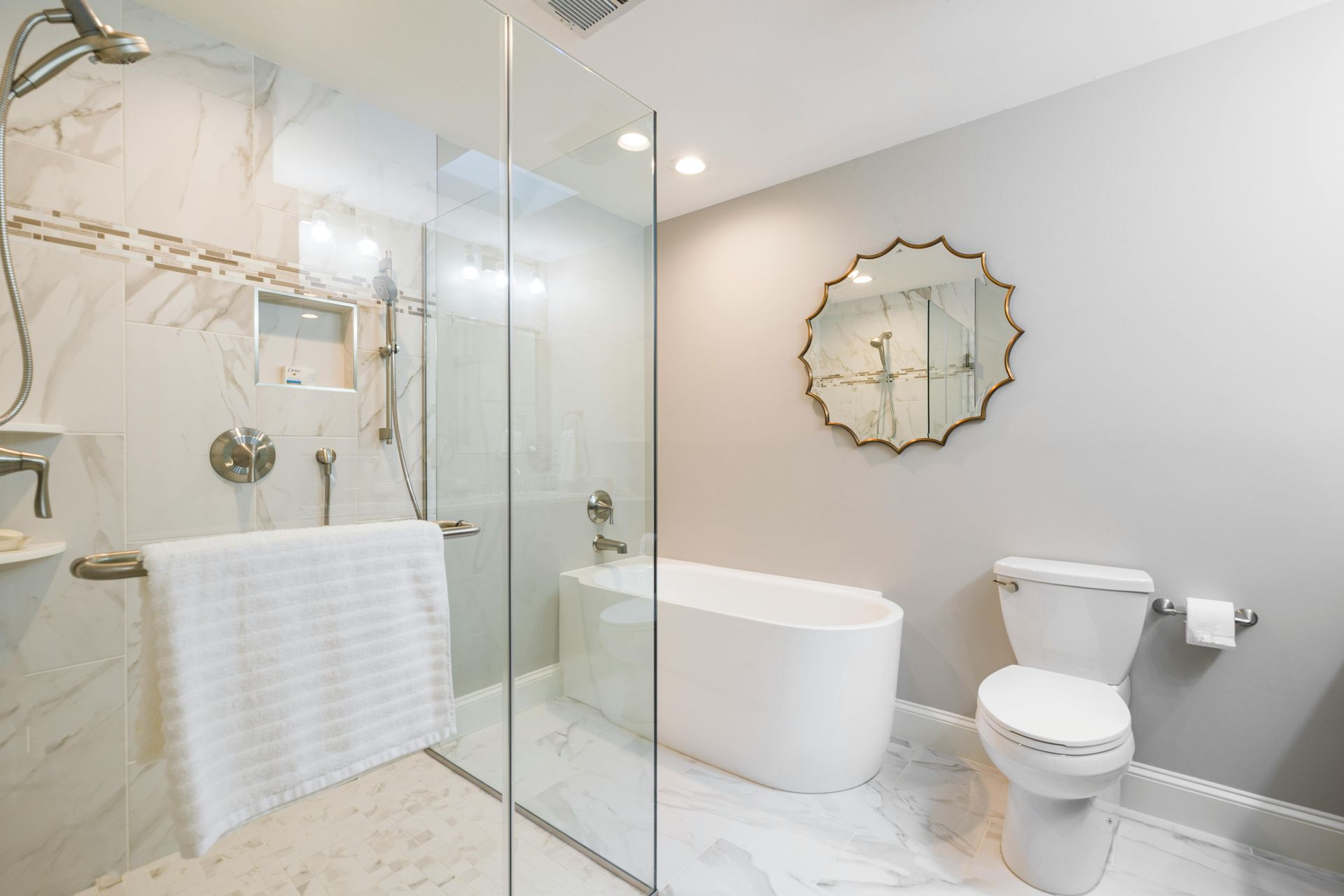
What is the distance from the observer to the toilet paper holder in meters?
1.78

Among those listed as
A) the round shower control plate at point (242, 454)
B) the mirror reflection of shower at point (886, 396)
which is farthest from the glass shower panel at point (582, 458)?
the mirror reflection of shower at point (886, 396)

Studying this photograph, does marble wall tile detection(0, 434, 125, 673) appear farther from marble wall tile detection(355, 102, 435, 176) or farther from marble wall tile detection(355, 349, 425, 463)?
marble wall tile detection(355, 102, 435, 176)

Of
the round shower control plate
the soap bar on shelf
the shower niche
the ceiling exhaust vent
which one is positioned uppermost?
the ceiling exhaust vent

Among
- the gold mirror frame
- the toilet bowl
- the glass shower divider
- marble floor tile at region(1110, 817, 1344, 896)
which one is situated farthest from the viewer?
the gold mirror frame

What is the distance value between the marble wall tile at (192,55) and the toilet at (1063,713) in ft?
7.45

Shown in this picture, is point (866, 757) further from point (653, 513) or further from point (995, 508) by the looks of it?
point (653, 513)

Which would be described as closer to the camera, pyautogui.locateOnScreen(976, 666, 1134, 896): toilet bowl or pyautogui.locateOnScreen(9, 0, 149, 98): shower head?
pyautogui.locateOnScreen(9, 0, 149, 98): shower head

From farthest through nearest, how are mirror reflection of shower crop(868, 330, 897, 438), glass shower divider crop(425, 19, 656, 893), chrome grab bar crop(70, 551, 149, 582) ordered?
mirror reflection of shower crop(868, 330, 897, 438), glass shower divider crop(425, 19, 656, 893), chrome grab bar crop(70, 551, 149, 582)

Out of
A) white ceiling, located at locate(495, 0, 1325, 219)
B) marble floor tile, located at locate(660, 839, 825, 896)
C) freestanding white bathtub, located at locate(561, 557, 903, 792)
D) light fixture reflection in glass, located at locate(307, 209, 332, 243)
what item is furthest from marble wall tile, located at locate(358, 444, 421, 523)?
white ceiling, located at locate(495, 0, 1325, 219)

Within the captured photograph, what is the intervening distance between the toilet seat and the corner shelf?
207cm

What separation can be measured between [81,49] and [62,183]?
0.22m

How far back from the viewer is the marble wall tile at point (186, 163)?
998 millimetres

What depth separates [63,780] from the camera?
3.55ft

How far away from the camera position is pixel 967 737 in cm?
227
